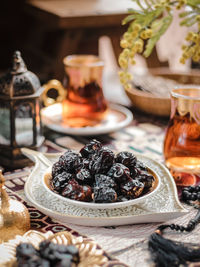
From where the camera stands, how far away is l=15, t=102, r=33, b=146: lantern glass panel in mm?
925

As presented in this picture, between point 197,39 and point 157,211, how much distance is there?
45 cm

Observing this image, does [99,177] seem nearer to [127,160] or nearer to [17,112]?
[127,160]

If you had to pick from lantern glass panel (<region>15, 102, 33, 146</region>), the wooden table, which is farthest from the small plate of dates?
the wooden table

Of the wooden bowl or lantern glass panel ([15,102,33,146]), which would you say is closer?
lantern glass panel ([15,102,33,146])

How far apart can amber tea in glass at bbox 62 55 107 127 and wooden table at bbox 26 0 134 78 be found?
855 millimetres

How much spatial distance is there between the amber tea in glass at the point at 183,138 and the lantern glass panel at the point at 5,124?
0.37m

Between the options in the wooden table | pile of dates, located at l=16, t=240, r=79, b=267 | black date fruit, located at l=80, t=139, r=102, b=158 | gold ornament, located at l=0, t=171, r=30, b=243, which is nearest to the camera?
pile of dates, located at l=16, t=240, r=79, b=267

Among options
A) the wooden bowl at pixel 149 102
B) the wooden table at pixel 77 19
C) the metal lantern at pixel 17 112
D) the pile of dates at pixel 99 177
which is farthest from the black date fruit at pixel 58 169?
the wooden table at pixel 77 19

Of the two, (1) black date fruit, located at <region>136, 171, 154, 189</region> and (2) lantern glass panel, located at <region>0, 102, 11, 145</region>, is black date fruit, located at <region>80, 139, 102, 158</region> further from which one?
(2) lantern glass panel, located at <region>0, 102, 11, 145</region>

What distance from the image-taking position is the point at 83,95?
1.11 metres

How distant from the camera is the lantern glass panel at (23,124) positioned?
0.92 metres

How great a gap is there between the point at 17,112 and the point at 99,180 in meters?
0.34

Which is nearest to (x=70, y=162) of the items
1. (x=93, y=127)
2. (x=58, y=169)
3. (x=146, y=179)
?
(x=58, y=169)

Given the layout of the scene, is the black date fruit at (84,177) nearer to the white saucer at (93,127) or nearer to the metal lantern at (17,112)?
the metal lantern at (17,112)
